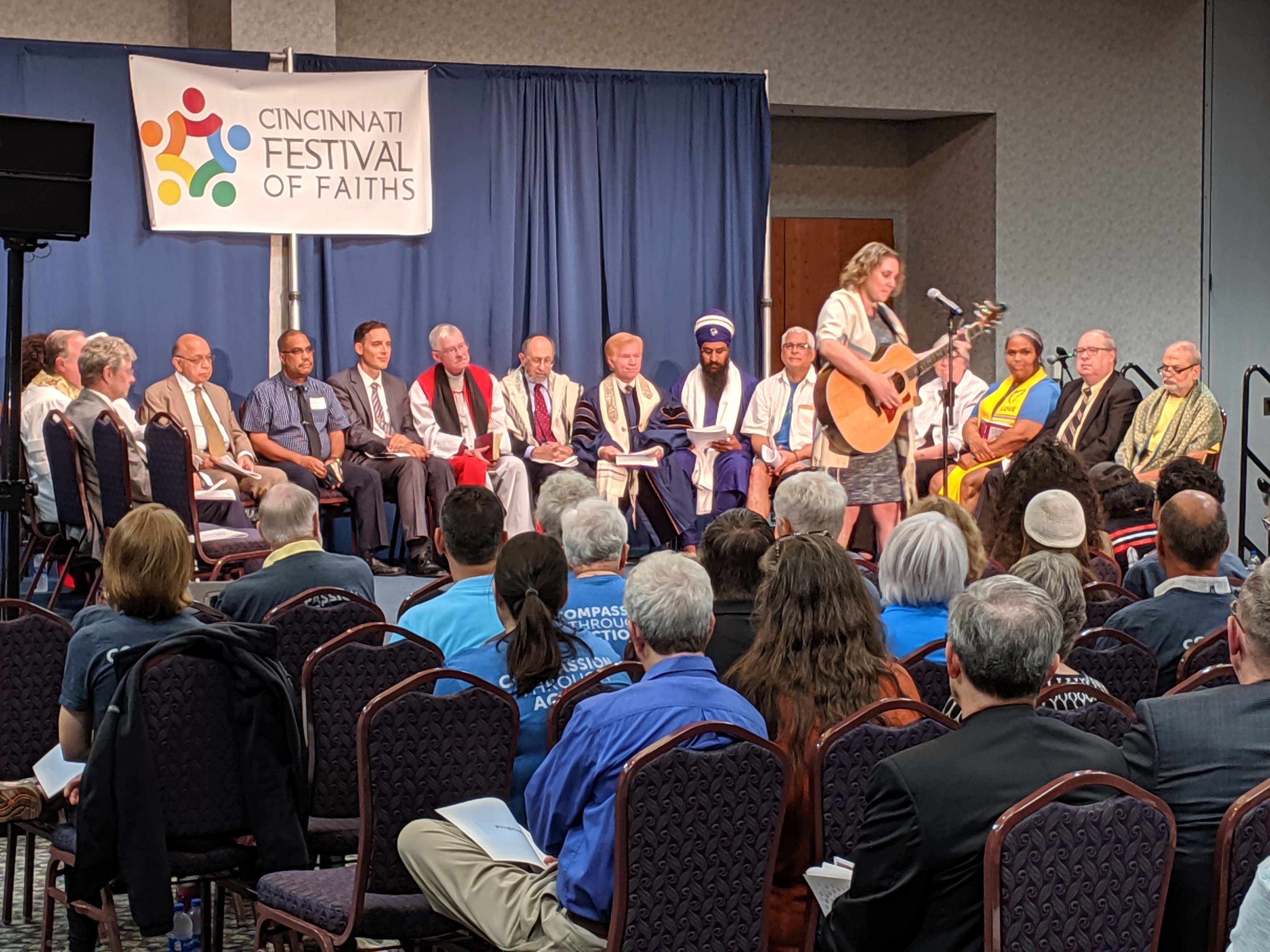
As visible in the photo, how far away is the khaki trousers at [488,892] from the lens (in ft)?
7.46

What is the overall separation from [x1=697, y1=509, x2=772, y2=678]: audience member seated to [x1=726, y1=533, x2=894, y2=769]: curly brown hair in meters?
0.41

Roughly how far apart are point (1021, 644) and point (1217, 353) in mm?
9188

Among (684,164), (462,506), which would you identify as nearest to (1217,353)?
(684,164)

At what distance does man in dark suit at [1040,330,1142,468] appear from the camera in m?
7.89

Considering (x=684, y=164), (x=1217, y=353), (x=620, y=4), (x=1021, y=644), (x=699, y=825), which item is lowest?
(x=699, y=825)

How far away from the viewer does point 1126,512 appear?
584 centimetres

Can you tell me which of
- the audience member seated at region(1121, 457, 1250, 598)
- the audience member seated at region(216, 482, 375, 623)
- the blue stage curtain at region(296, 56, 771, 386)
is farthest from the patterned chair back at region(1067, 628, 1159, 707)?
the blue stage curtain at region(296, 56, 771, 386)

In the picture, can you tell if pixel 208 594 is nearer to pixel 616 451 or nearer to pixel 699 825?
pixel 616 451

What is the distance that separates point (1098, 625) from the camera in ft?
12.7

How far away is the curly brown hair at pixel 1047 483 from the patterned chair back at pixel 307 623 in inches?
78.8

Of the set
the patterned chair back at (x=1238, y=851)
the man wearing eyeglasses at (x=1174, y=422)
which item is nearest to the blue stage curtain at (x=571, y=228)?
the man wearing eyeglasses at (x=1174, y=422)

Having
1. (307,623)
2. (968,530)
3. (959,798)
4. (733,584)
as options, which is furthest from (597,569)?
(959,798)

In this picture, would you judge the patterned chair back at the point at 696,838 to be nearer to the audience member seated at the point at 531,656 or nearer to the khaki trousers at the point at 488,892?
the khaki trousers at the point at 488,892

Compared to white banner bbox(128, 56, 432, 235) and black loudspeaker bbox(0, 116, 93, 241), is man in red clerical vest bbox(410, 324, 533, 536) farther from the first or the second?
black loudspeaker bbox(0, 116, 93, 241)
